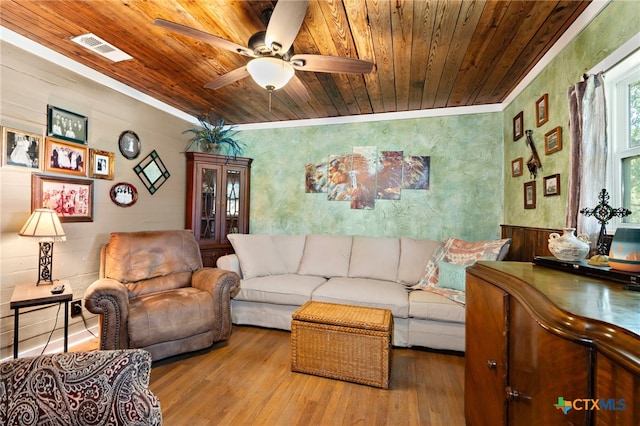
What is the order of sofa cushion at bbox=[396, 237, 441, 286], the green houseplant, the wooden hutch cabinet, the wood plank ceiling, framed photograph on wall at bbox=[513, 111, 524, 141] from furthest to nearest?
the green houseplant
the wooden hutch cabinet
sofa cushion at bbox=[396, 237, 441, 286]
framed photograph on wall at bbox=[513, 111, 524, 141]
the wood plank ceiling

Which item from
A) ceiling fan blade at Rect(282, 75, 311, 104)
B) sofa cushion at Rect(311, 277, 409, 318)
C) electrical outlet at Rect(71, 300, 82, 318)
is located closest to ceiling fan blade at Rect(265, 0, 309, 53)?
ceiling fan blade at Rect(282, 75, 311, 104)

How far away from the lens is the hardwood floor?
1.67m

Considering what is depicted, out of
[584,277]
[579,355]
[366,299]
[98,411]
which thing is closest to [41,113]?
[98,411]

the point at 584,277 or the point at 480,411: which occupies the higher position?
the point at 584,277

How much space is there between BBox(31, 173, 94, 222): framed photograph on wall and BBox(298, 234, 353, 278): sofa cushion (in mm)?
2203

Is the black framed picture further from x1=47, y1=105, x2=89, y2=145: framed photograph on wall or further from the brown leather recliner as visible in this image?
the brown leather recliner

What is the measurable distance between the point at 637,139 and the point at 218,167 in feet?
12.5

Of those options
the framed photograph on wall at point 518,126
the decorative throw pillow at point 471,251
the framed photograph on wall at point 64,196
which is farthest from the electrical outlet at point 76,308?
the framed photograph on wall at point 518,126

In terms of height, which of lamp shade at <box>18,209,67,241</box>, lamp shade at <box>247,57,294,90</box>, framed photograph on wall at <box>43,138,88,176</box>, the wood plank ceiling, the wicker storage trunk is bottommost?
the wicker storage trunk

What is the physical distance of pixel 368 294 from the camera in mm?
2613

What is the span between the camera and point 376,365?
6.46 feet

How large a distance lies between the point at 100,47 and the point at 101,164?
1.05 m

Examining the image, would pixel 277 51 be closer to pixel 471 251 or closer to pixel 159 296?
pixel 159 296

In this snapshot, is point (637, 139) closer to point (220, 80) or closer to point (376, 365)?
point (376, 365)
